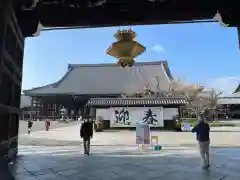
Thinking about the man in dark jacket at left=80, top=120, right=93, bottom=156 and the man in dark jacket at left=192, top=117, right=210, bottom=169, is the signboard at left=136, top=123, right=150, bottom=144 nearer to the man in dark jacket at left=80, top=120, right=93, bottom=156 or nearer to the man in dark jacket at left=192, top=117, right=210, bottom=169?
the man in dark jacket at left=80, top=120, right=93, bottom=156

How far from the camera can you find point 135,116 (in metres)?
22.1

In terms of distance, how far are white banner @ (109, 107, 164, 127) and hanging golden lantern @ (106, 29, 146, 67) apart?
17.0m

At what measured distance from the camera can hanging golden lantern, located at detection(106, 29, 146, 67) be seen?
4902 millimetres

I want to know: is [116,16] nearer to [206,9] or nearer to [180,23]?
[180,23]

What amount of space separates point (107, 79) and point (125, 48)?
38595mm

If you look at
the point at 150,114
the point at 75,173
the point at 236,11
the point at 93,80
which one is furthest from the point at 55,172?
the point at 93,80

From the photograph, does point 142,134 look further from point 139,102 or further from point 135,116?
point 139,102

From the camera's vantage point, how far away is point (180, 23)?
6020mm

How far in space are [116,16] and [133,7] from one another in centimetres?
50

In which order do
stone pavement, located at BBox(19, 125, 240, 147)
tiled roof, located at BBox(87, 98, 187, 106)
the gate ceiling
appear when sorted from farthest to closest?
1. tiled roof, located at BBox(87, 98, 187, 106)
2. stone pavement, located at BBox(19, 125, 240, 147)
3. the gate ceiling

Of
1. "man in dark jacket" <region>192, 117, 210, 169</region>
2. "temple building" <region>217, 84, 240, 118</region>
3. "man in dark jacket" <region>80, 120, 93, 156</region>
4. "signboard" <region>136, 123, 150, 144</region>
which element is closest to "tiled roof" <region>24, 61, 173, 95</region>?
"temple building" <region>217, 84, 240, 118</region>

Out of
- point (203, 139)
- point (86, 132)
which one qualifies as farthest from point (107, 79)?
point (203, 139)

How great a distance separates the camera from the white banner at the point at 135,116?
21766mm

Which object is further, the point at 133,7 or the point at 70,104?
the point at 70,104
